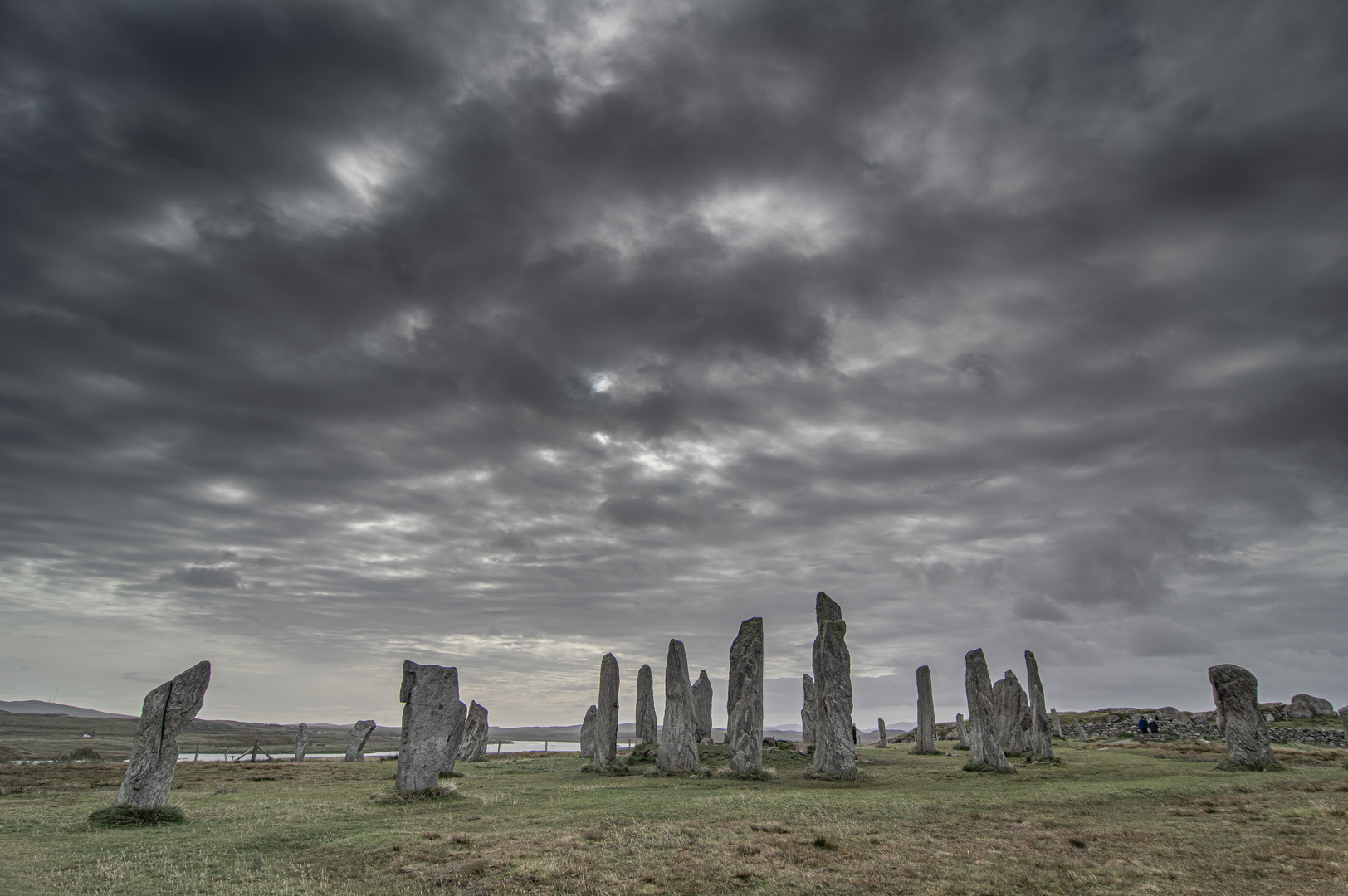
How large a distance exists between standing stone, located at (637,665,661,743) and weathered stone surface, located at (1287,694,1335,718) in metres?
49.0

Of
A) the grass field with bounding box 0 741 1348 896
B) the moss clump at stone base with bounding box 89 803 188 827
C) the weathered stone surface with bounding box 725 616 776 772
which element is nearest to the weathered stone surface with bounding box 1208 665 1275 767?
the grass field with bounding box 0 741 1348 896

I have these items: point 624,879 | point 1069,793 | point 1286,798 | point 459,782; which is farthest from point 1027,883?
point 459,782

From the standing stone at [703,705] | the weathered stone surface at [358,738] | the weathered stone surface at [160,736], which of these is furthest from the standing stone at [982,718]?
the weathered stone surface at [358,738]

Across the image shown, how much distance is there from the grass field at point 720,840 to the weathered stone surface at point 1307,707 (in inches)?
1557

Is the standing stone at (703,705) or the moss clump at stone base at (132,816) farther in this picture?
the standing stone at (703,705)

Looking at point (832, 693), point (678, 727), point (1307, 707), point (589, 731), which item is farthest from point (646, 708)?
point (1307, 707)

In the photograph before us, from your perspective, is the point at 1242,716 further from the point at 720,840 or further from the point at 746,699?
the point at 720,840

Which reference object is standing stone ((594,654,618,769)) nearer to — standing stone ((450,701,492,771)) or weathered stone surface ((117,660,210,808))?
standing stone ((450,701,492,771))

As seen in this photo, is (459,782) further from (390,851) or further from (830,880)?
(830,880)

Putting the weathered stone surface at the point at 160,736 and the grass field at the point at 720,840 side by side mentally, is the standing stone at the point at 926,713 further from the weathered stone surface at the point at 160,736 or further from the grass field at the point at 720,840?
the weathered stone surface at the point at 160,736

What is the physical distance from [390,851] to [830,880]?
7.52 m

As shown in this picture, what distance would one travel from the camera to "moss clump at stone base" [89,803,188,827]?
14891mm

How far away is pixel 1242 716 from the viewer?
2522cm

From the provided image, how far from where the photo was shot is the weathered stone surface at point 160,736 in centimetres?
1563
